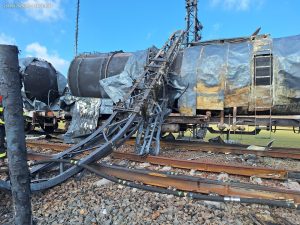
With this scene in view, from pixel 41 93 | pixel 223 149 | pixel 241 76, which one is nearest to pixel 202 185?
pixel 223 149

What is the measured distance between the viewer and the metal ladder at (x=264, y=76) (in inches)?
339

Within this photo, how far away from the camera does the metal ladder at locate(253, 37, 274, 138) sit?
28.3ft

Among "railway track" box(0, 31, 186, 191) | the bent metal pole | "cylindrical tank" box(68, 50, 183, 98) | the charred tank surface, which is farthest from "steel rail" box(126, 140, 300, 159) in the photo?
the bent metal pole

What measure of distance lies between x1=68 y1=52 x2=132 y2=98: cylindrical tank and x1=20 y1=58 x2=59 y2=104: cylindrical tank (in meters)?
2.30

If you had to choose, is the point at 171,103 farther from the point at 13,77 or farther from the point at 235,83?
the point at 13,77

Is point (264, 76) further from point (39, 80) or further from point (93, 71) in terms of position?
point (39, 80)

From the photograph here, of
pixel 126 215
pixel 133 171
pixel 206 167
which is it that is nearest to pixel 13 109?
pixel 126 215

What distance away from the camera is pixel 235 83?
898cm

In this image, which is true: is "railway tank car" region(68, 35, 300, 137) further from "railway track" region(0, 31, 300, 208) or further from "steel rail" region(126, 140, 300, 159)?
"railway track" region(0, 31, 300, 208)

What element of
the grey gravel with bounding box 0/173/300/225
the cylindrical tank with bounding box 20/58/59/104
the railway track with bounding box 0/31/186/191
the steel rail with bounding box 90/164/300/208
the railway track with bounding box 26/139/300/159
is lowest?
the grey gravel with bounding box 0/173/300/225

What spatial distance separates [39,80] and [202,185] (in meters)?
11.8

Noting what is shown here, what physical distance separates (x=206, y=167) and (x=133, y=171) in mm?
1879

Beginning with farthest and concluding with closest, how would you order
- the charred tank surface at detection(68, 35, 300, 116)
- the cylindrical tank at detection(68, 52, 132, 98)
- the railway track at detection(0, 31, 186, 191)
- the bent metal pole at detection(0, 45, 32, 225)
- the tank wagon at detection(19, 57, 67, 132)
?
the tank wagon at detection(19, 57, 67, 132) < the cylindrical tank at detection(68, 52, 132, 98) < the charred tank surface at detection(68, 35, 300, 116) < the railway track at detection(0, 31, 186, 191) < the bent metal pole at detection(0, 45, 32, 225)

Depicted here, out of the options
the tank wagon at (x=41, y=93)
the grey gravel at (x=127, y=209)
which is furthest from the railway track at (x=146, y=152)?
the tank wagon at (x=41, y=93)
